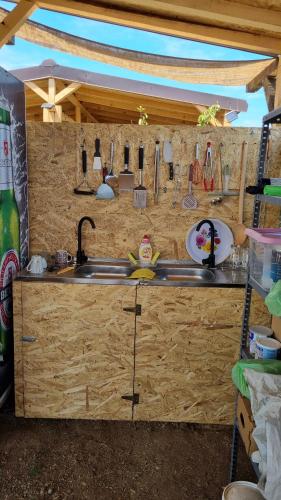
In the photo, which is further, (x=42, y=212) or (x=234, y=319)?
(x=42, y=212)

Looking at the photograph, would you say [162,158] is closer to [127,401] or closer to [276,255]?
[276,255]

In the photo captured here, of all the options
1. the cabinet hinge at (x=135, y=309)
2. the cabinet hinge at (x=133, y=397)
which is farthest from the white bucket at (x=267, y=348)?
the cabinet hinge at (x=133, y=397)

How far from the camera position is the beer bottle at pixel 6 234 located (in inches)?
83.1

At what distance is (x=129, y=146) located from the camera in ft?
8.10

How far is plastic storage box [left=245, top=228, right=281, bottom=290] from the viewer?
1326 mm

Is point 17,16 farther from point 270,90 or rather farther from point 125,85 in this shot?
point 125,85

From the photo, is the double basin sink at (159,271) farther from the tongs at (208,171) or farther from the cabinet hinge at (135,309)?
the tongs at (208,171)

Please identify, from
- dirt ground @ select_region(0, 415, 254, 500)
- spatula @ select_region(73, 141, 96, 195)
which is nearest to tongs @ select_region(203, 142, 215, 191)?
spatula @ select_region(73, 141, 96, 195)

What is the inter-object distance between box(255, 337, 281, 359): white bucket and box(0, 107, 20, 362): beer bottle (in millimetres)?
1521

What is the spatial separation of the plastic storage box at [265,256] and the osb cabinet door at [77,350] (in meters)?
0.76

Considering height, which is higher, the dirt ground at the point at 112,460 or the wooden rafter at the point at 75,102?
the wooden rafter at the point at 75,102

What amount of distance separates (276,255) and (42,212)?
174 centimetres

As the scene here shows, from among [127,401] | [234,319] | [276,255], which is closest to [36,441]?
[127,401]

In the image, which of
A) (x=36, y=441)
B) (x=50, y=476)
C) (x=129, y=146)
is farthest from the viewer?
(x=129, y=146)
